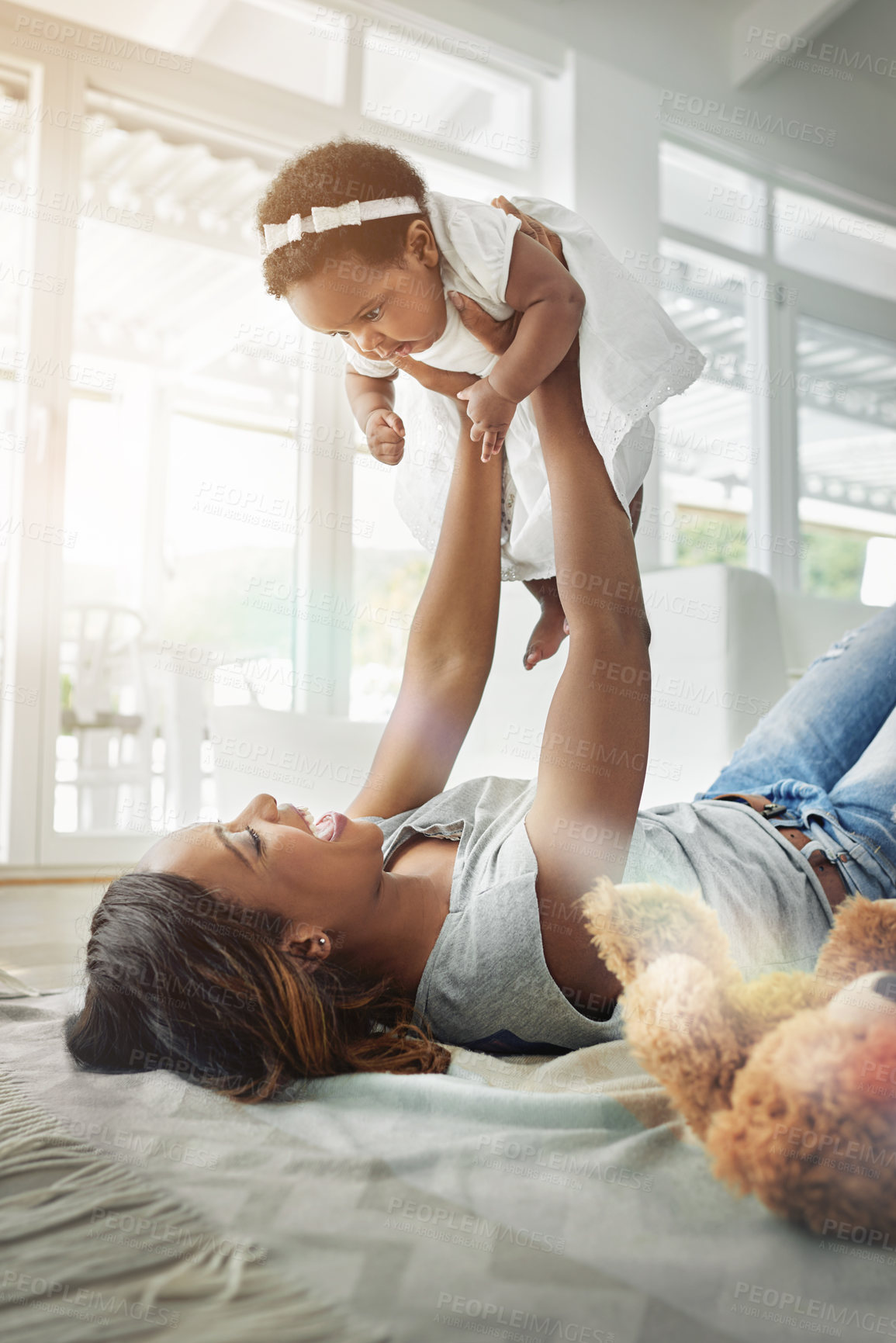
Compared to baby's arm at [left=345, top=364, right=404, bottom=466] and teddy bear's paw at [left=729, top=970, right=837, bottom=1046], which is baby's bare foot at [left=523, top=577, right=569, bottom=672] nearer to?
baby's arm at [left=345, top=364, right=404, bottom=466]

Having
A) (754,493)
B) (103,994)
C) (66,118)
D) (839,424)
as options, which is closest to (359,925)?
(103,994)

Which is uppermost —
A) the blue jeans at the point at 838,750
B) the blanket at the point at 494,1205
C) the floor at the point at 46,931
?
the blue jeans at the point at 838,750

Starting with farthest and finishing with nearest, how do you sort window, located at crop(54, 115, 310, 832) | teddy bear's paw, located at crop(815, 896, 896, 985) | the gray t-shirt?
window, located at crop(54, 115, 310, 832) → the gray t-shirt → teddy bear's paw, located at crop(815, 896, 896, 985)

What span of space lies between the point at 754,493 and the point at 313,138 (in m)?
2.39

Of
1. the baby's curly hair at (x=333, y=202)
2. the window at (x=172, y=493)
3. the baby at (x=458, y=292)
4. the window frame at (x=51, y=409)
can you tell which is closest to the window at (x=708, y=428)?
the window at (x=172, y=493)

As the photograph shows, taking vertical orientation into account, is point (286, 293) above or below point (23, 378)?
below

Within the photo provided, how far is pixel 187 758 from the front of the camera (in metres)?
3.20

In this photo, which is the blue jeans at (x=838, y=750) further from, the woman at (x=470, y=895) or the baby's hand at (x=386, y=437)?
the baby's hand at (x=386, y=437)

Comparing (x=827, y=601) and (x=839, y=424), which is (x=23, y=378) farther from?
(x=839, y=424)

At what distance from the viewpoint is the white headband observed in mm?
1054

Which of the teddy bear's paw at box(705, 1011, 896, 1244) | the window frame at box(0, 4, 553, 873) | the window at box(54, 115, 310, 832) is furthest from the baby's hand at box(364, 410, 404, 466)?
the window at box(54, 115, 310, 832)

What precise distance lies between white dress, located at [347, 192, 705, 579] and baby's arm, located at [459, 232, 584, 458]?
0.02m

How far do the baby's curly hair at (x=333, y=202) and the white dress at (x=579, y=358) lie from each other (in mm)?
76

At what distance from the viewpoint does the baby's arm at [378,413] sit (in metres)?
1.17
